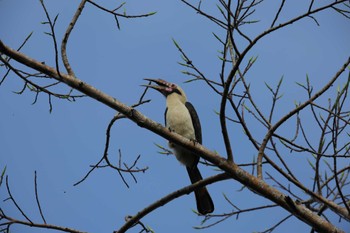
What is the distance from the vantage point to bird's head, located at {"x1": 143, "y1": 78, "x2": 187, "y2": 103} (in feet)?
19.5

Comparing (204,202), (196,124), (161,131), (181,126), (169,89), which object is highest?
(169,89)

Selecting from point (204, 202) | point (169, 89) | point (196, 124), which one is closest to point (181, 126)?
point (196, 124)

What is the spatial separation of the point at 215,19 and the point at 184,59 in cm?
42

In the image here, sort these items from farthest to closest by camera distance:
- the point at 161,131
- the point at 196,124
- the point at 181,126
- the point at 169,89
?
the point at 169,89
the point at 196,124
the point at 181,126
the point at 161,131

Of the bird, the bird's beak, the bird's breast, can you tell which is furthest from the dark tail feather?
the bird's beak

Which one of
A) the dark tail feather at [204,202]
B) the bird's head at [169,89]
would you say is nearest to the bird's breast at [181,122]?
the bird's head at [169,89]

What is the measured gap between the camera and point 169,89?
19.6 ft

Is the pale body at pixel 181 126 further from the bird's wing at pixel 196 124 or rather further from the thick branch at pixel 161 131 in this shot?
the thick branch at pixel 161 131

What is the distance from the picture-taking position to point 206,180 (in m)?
3.51

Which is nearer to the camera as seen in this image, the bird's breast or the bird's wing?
the bird's breast

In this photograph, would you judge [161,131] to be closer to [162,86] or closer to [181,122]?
[181,122]

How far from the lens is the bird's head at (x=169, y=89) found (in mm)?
5941

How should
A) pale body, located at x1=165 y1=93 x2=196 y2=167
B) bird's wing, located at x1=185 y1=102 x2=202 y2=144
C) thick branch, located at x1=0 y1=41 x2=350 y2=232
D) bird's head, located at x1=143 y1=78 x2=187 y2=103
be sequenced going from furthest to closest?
bird's head, located at x1=143 y1=78 x2=187 y2=103
bird's wing, located at x1=185 y1=102 x2=202 y2=144
pale body, located at x1=165 y1=93 x2=196 y2=167
thick branch, located at x1=0 y1=41 x2=350 y2=232

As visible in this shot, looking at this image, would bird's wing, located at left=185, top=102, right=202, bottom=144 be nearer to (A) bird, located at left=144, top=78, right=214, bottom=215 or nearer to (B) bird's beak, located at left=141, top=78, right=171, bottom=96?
(A) bird, located at left=144, top=78, right=214, bottom=215
